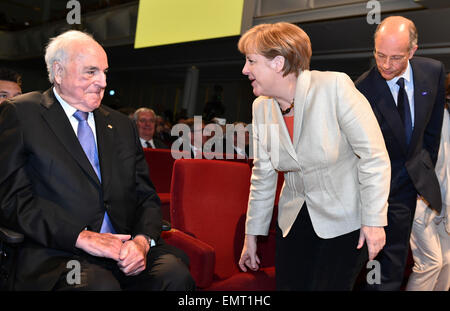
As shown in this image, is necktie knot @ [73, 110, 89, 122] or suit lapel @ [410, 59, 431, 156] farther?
suit lapel @ [410, 59, 431, 156]

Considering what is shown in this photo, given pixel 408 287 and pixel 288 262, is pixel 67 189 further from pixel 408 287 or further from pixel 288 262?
pixel 408 287

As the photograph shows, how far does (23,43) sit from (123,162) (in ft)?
50.0

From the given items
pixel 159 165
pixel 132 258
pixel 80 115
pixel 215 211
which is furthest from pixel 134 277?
pixel 159 165

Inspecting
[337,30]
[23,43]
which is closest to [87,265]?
[337,30]

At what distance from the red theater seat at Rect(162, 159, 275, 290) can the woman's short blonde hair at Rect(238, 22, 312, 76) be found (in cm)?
95

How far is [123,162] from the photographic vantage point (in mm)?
1854

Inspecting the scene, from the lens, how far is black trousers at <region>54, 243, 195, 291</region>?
148 cm

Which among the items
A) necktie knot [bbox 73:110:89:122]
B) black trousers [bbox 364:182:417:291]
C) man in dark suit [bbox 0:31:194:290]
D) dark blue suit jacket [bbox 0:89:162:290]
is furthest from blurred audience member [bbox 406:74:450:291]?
necktie knot [bbox 73:110:89:122]

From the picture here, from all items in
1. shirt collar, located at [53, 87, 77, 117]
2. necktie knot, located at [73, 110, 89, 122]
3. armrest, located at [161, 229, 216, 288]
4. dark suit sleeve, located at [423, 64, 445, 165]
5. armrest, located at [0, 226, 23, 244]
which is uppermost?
dark suit sleeve, located at [423, 64, 445, 165]

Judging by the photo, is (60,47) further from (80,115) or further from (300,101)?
(300,101)


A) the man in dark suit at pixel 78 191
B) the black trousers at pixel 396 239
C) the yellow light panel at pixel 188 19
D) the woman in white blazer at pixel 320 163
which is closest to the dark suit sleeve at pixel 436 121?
the black trousers at pixel 396 239

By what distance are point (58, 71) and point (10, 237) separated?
0.73 meters

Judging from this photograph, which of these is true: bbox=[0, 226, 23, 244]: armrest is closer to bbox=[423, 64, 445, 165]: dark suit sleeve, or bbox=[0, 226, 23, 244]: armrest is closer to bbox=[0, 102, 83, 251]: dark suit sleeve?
bbox=[0, 102, 83, 251]: dark suit sleeve
